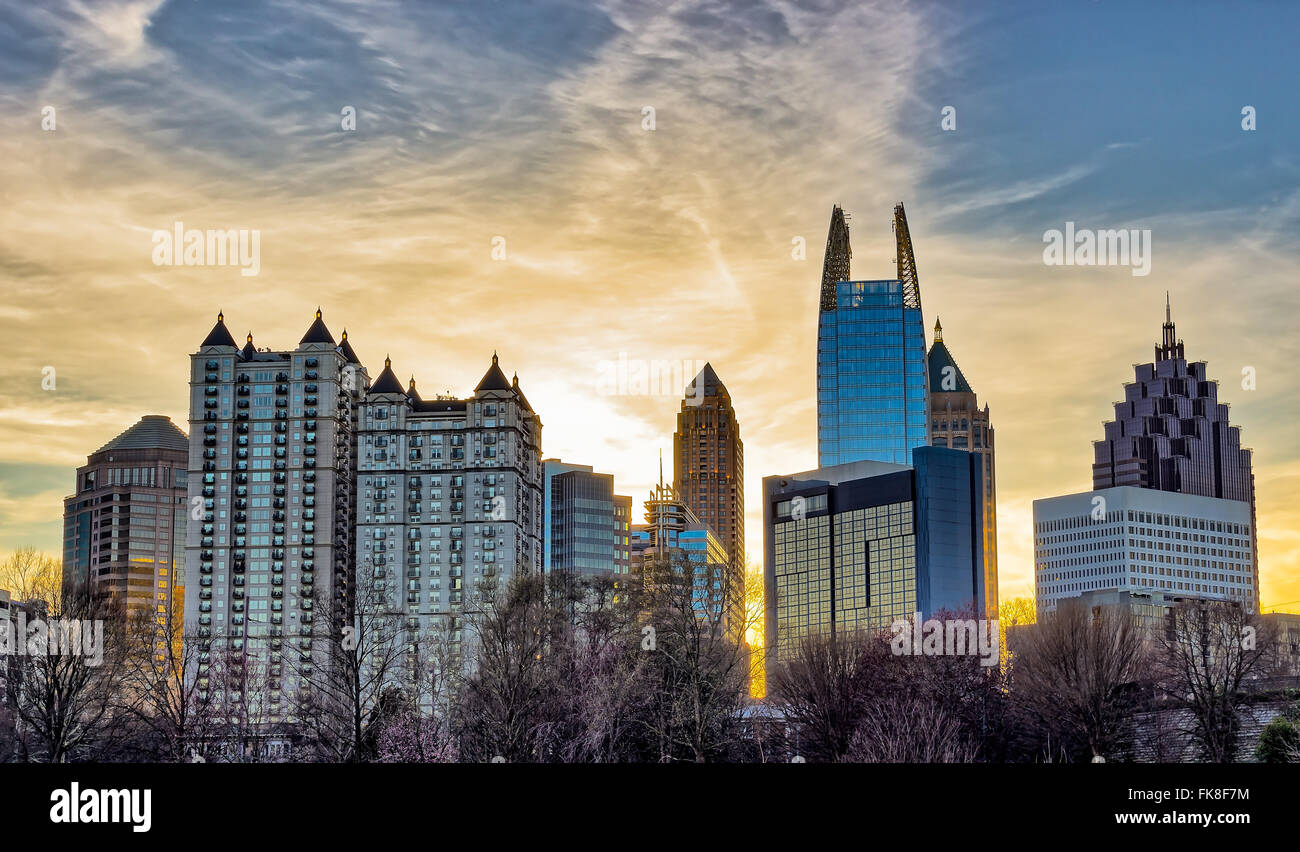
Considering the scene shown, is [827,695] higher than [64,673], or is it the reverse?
[64,673]

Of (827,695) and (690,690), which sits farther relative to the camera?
(827,695)

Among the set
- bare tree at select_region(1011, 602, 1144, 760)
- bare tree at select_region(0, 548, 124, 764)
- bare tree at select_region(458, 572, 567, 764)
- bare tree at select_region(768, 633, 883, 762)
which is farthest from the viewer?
bare tree at select_region(768, 633, 883, 762)

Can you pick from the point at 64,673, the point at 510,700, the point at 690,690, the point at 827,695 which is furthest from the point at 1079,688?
the point at 64,673

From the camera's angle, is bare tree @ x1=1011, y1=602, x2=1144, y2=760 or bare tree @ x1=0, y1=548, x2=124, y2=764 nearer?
bare tree @ x1=0, y1=548, x2=124, y2=764

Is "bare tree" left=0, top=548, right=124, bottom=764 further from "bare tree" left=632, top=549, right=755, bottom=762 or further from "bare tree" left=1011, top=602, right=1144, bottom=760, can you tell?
"bare tree" left=1011, top=602, right=1144, bottom=760

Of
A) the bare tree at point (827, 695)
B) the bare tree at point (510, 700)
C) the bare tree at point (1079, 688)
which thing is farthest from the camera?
the bare tree at point (827, 695)

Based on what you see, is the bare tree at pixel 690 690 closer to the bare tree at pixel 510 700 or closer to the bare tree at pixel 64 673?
the bare tree at pixel 510 700

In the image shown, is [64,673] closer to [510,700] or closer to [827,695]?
[510,700]

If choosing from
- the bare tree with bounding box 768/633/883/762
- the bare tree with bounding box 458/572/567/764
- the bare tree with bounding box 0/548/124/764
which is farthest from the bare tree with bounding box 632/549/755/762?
the bare tree with bounding box 0/548/124/764

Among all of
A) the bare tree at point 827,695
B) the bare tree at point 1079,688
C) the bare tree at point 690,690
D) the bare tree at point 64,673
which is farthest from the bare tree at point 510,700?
the bare tree at point 1079,688
